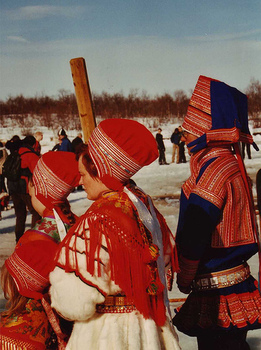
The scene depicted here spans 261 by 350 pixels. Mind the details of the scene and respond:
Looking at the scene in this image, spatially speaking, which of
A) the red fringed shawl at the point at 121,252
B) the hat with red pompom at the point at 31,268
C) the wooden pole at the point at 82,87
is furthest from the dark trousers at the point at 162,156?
the red fringed shawl at the point at 121,252

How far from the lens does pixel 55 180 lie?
285cm

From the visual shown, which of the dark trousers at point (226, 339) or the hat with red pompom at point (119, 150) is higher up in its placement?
the hat with red pompom at point (119, 150)

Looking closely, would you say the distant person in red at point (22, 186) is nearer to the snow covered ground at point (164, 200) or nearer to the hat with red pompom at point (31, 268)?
the snow covered ground at point (164, 200)

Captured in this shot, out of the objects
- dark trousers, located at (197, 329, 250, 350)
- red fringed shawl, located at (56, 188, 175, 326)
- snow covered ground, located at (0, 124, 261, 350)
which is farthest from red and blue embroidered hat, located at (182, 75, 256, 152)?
snow covered ground, located at (0, 124, 261, 350)

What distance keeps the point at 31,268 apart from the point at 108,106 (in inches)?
1744

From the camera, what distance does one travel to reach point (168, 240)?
2328 millimetres

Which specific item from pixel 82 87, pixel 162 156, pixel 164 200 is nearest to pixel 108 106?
pixel 162 156

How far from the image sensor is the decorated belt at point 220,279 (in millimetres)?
2582

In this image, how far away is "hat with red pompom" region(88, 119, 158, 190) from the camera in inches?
84.7

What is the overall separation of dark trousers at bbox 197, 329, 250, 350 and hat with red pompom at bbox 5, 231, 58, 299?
92 cm

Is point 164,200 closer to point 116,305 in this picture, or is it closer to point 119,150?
point 119,150

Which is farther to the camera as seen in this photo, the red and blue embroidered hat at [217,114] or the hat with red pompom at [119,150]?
the red and blue embroidered hat at [217,114]

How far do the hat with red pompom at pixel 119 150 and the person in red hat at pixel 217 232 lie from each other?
0.48 meters

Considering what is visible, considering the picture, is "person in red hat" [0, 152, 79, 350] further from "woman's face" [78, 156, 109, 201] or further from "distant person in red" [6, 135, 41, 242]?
"distant person in red" [6, 135, 41, 242]
